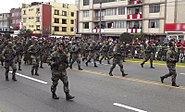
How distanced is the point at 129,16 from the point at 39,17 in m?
32.5

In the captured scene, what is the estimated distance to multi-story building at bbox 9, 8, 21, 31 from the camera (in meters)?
81.3

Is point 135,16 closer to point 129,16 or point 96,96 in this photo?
point 129,16

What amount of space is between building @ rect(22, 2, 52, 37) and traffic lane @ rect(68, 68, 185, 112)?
187 feet

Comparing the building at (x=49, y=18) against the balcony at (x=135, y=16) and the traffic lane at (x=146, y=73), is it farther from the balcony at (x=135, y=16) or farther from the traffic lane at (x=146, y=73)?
the traffic lane at (x=146, y=73)

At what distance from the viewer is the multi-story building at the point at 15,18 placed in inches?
3199

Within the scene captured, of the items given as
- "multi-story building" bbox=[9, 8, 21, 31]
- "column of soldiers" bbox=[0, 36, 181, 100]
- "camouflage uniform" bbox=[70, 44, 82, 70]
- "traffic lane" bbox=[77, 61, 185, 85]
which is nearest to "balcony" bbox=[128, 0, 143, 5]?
"column of soldiers" bbox=[0, 36, 181, 100]

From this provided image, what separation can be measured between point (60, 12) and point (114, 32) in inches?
1085

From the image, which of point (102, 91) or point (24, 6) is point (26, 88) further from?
point (24, 6)

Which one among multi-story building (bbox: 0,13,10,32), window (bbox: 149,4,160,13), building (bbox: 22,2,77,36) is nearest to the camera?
window (bbox: 149,4,160,13)

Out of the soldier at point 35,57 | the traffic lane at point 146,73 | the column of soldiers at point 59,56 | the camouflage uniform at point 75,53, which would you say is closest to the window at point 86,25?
the column of soldiers at point 59,56

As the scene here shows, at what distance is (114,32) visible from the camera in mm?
49375

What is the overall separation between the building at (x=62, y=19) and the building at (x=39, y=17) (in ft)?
4.93

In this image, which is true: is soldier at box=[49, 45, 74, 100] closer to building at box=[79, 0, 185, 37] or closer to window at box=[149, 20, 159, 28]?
building at box=[79, 0, 185, 37]

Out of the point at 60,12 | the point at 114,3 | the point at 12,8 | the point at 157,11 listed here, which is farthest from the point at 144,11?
the point at 12,8
